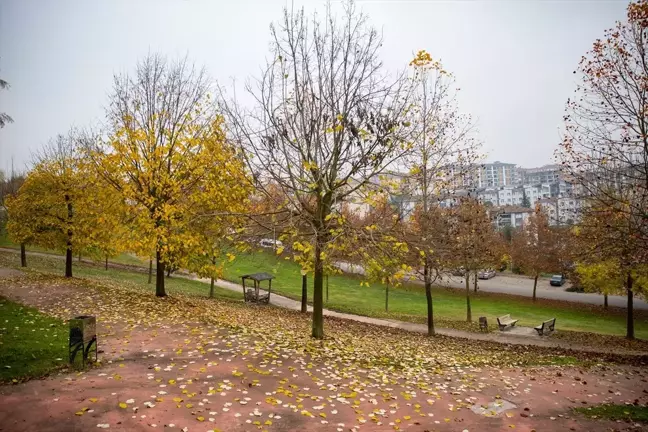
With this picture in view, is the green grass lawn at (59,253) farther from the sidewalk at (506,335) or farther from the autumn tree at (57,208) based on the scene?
the sidewalk at (506,335)

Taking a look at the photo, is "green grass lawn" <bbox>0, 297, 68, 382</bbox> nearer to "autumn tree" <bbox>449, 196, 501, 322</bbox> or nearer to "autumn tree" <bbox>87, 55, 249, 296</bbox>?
"autumn tree" <bbox>87, 55, 249, 296</bbox>

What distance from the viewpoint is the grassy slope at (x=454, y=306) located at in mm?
26688

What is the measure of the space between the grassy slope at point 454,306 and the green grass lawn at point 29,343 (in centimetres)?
1274

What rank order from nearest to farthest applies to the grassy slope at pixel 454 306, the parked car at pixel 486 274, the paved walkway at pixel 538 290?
the grassy slope at pixel 454 306 → the paved walkway at pixel 538 290 → the parked car at pixel 486 274

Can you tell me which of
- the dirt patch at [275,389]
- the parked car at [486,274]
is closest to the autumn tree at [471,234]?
the dirt patch at [275,389]

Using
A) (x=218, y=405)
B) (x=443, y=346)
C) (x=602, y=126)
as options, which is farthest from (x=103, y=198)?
(x=602, y=126)

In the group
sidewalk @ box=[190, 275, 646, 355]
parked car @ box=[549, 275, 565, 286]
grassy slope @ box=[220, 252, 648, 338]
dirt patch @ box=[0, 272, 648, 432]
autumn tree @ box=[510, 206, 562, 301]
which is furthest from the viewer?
parked car @ box=[549, 275, 565, 286]

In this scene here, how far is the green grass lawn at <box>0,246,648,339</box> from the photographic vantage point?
26.4 metres

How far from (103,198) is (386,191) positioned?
11.5 meters

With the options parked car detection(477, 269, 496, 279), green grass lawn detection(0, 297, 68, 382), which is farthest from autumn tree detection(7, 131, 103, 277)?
parked car detection(477, 269, 496, 279)

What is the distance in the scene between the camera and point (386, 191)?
11242 millimetres

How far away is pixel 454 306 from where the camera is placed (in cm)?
3288

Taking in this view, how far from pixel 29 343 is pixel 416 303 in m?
28.9

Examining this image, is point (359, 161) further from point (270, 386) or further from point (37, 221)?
point (37, 221)
